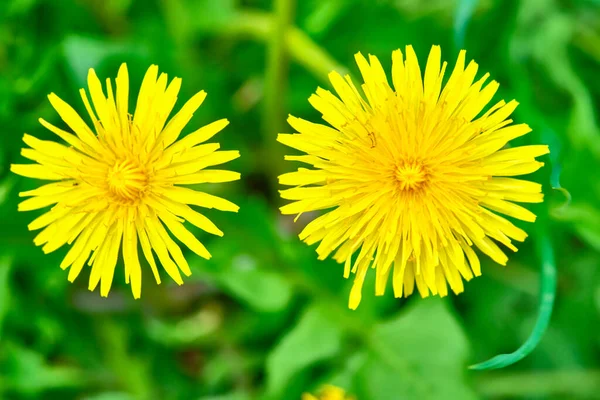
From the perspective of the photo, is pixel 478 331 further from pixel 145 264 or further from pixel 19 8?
pixel 19 8

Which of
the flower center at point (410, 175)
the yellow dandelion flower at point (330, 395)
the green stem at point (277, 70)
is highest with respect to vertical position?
the green stem at point (277, 70)

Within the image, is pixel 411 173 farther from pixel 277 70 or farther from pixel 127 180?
pixel 277 70

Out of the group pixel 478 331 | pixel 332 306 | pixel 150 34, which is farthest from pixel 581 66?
pixel 150 34

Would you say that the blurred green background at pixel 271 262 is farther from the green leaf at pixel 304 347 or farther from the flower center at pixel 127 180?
the flower center at pixel 127 180

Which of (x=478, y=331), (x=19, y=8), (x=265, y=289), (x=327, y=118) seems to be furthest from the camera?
(x=478, y=331)

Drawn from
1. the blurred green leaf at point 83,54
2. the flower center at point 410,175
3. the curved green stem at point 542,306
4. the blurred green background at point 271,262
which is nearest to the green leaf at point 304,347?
the blurred green background at point 271,262

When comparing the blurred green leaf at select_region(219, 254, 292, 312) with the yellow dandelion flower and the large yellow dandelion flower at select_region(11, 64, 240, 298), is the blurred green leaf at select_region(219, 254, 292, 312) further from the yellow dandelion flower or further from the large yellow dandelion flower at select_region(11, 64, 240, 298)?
the large yellow dandelion flower at select_region(11, 64, 240, 298)

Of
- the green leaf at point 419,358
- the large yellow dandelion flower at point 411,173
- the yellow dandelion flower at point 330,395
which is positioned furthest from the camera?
the green leaf at point 419,358

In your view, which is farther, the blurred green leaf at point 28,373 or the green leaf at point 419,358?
the blurred green leaf at point 28,373
